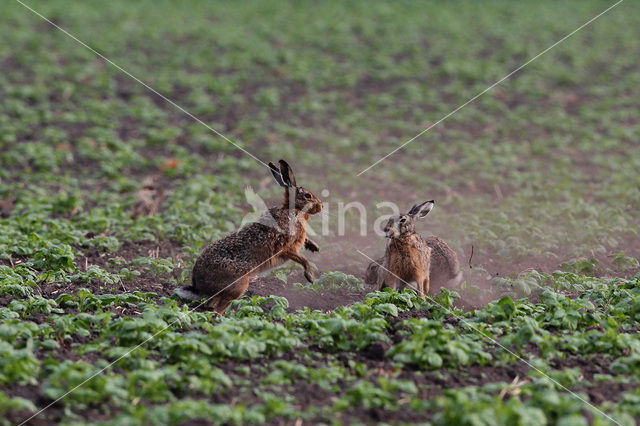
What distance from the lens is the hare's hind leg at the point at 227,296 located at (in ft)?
26.7

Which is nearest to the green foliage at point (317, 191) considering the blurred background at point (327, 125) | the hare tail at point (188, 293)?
the blurred background at point (327, 125)

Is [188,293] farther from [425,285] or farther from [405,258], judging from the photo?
[425,285]

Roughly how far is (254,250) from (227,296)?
1.91 feet

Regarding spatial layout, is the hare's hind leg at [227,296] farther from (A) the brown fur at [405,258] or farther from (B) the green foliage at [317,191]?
(A) the brown fur at [405,258]

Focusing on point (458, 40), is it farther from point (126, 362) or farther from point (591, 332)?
point (126, 362)

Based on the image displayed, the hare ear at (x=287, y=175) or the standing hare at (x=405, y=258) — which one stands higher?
the hare ear at (x=287, y=175)

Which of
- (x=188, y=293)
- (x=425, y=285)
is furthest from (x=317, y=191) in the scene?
(x=188, y=293)

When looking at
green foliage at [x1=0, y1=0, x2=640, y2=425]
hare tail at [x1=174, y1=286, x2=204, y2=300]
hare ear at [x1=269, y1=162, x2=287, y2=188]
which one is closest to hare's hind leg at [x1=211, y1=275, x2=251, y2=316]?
hare tail at [x1=174, y1=286, x2=204, y2=300]

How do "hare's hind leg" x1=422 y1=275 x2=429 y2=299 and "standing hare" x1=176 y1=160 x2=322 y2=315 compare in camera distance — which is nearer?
"standing hare" x1=176 y1=160 x2=322 y2=315

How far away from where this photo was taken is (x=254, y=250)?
8.42 meters

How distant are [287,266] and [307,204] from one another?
87 cm

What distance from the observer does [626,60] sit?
2172 centimetres

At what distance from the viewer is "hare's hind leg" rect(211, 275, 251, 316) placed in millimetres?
8148

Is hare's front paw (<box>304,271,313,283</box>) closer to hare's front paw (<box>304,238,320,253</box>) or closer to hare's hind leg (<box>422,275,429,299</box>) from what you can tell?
hare's front paw (<box>304,238,320,253</box>)
